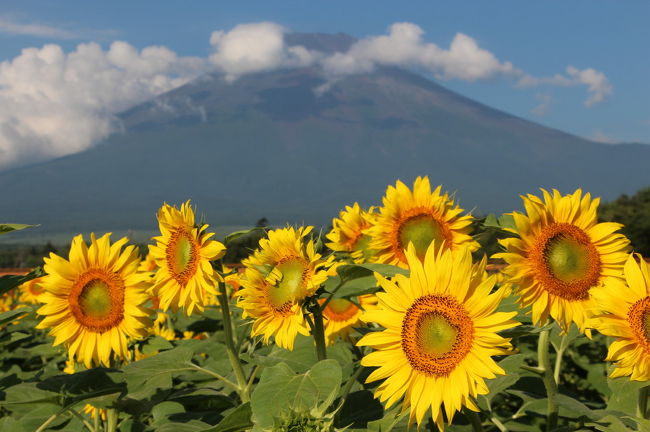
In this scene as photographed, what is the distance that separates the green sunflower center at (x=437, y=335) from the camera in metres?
2.12

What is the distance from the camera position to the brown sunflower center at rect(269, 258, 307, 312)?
8.43 feet

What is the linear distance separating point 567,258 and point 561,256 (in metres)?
0.03

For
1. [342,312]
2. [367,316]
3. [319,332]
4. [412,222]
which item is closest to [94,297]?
[319,332]

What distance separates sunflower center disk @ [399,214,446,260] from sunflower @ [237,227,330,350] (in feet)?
1.81

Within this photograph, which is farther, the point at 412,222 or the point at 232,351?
the point at 412,222

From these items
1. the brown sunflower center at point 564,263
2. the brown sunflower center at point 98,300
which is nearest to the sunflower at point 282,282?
the brown sunflower center at point 98,300

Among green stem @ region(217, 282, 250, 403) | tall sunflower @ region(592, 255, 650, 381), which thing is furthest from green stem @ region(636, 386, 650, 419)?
green stem @ region(217, 282, 250, 403)

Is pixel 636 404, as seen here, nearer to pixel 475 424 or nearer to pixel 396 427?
pixel 475 424

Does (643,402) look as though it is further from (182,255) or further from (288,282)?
(182,255)

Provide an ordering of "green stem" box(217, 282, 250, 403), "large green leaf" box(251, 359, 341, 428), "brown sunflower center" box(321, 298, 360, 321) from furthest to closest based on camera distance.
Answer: "brown sunflower center" box(321, 298, 360, 321), "green stem" box(217, 282, 250, 403), "large green leaf" box(251, 359, 341, 428)

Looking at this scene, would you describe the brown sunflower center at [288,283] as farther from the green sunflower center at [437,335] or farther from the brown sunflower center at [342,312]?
the brown sunflower center at [342,312]

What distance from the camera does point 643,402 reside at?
249 cm

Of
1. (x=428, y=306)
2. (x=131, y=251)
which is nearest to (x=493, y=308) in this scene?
(x=428, y=306)

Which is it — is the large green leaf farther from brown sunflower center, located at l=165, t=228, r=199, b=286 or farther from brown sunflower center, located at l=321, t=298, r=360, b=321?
brown sunflower center, located at l=321, t=298, r=360, b=321
